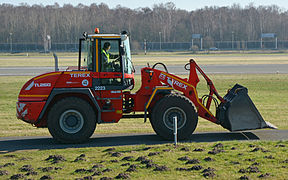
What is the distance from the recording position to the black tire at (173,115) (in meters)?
11.4

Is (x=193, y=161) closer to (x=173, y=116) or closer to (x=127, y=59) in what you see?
(x=173, y=116)

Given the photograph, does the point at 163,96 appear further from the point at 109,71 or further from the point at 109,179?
the point at 109,179

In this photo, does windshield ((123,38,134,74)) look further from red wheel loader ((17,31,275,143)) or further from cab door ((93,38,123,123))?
cab door ((93,38,123,123))

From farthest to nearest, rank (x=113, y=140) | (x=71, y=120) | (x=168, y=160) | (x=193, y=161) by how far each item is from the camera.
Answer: (x=113, y=140), (x=71, y=120), (x=168, y=160), (x=193, y=161)

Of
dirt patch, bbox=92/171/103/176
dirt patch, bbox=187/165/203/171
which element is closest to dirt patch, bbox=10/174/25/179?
dirt patch, bbox=92/171/103/176

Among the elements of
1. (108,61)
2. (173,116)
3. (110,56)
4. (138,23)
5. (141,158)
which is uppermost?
(138,23)

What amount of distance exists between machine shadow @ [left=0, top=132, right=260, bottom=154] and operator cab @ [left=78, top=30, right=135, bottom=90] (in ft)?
4.88

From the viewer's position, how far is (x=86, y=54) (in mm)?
11617

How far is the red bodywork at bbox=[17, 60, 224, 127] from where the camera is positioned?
36.6 feet

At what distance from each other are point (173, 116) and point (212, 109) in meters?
6.47

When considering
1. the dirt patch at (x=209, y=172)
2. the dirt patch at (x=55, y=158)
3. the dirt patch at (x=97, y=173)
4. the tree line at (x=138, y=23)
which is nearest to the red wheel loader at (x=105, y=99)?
the dirt patch at (x=55, y=158)

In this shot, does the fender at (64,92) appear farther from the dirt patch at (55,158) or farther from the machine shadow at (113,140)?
the dirt patch at (55,158)

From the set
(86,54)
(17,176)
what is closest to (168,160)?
(17,176)

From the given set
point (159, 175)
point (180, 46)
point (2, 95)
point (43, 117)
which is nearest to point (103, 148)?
point (43, 117)
